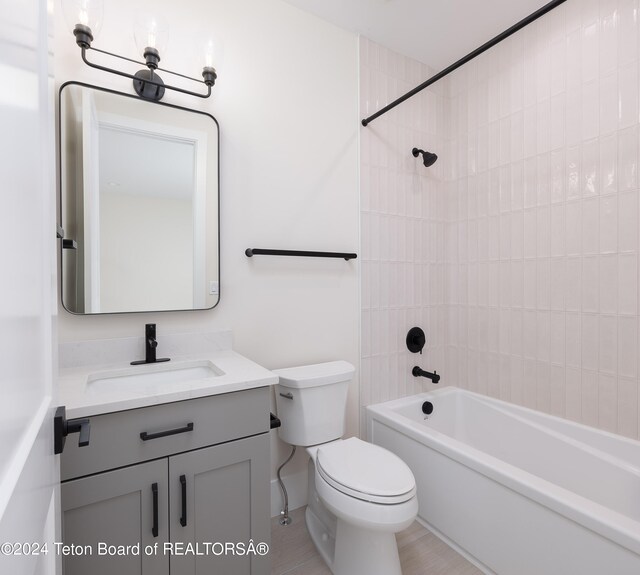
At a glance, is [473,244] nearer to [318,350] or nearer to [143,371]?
[318,350]

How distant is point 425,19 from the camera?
6.40ft

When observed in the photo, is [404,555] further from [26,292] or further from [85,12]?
[85,12]

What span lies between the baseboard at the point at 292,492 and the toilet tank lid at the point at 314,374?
598 mm

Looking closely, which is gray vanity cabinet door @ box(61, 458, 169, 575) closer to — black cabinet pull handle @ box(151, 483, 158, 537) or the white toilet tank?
black cabinet pull handle @ box(151, 483, 158, 537)

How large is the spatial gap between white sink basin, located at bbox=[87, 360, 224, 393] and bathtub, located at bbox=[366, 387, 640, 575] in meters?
1.04

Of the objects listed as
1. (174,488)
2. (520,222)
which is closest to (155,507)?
(174,488)

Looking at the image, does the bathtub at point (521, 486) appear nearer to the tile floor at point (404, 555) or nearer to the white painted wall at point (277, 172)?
the tile floor at point (404, 555)

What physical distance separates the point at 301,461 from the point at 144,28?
210 centimetres

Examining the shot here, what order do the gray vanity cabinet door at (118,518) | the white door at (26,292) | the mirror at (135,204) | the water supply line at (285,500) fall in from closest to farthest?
1. the white door at (26,292)
2. the gray vanity cabinet door at (118,518)
3. the mirror at (135,204)
4. the water supply line at (285,500)

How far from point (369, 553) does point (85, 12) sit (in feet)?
7.37

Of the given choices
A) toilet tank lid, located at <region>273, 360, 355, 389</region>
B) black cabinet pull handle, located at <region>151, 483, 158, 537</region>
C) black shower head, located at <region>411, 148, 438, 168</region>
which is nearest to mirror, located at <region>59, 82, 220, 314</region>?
toilet tank lid, located at <region>273, 360, 355, 389</region>

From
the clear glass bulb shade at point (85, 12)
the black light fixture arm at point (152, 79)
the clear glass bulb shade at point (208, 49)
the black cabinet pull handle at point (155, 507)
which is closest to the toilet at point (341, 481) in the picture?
the black cabinet pull handle at point (155, 507)

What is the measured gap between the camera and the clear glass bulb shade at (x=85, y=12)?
1.27 meters

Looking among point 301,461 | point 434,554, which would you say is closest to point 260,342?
point 301,461
